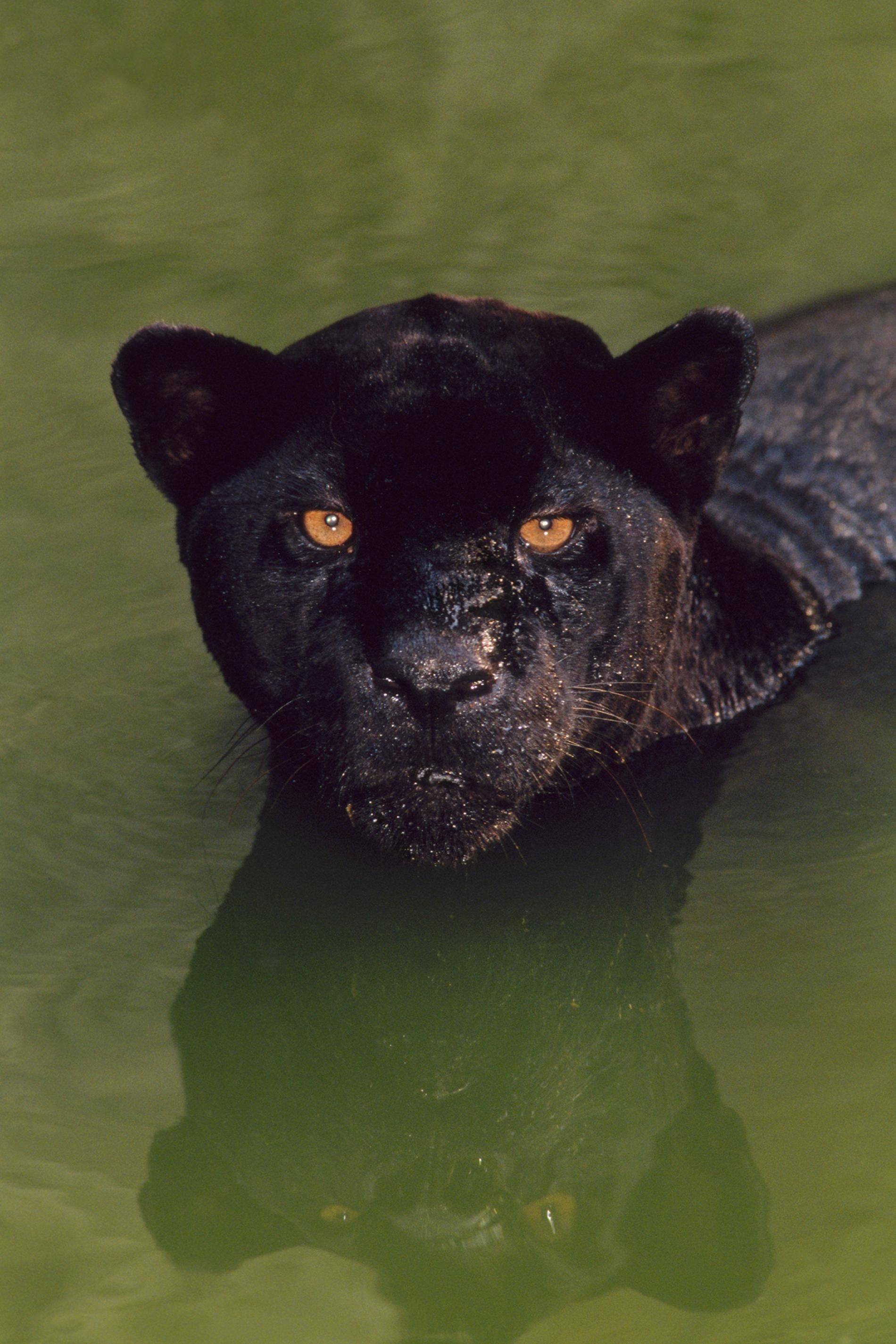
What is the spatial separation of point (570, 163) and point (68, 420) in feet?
9.37

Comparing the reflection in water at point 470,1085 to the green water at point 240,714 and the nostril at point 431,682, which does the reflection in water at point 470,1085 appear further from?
the nostril at point 431,682

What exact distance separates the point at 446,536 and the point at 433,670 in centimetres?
31

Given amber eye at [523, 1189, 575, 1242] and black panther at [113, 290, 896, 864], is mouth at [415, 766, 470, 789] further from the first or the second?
amber eye at [523, 1189, 575, 1242]

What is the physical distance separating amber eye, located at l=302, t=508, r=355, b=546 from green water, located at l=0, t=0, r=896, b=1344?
88cm

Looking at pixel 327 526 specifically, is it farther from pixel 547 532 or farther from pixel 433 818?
pixel 433 818

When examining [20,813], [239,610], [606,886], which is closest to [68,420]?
[20,813]

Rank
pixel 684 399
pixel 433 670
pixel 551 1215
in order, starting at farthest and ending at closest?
1. pixel 684 399
2. pixel 433 670
3. pixel 551 1215

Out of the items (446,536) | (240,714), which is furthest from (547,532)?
(240,714)

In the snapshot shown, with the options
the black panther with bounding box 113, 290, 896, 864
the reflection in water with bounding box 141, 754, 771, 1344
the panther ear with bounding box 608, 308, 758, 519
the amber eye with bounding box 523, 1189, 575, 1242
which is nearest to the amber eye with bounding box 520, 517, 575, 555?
the black panther with bounding box 113, 290, 896, 864

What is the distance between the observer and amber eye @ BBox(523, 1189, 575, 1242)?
2977mm

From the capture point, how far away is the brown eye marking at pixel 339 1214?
119 inches

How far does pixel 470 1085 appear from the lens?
341 centimetres

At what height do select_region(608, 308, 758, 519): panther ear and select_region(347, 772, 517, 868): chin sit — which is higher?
select_region(608, 308, 758, 519): panther ear

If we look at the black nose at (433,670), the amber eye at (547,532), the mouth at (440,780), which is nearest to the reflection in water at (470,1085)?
the mouth at (440,780)
